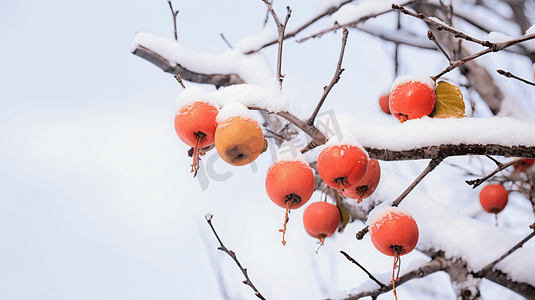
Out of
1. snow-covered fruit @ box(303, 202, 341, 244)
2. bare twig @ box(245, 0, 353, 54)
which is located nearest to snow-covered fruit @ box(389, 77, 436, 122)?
snow-covered fruit @ box(303, 202, 341, 244)

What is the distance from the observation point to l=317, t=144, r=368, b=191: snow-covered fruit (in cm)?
86

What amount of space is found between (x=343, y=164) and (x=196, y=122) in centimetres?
40

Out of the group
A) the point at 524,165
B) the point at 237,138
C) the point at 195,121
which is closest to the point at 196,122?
the point at 195,121

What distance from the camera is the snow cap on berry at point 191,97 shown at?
89 cm

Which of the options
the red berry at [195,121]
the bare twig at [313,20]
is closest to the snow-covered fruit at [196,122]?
the red berry at [195,121]

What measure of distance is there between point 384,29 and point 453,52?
51cm

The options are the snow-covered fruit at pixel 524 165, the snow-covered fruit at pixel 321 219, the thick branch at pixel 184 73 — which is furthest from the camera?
the snow-covered fruit at pixel 524 165

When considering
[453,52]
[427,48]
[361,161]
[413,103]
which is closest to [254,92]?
[361,161]

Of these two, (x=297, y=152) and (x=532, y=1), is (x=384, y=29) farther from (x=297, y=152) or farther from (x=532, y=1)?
(x=297, y=152)

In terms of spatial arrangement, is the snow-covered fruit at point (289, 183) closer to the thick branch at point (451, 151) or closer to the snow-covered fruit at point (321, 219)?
the thick branch at point (451, 151)

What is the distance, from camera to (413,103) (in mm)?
1074

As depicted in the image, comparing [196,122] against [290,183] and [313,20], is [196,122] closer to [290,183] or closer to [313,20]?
[290,183]

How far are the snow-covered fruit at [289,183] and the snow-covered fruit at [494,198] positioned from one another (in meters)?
1.66

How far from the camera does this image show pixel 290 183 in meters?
0.95
